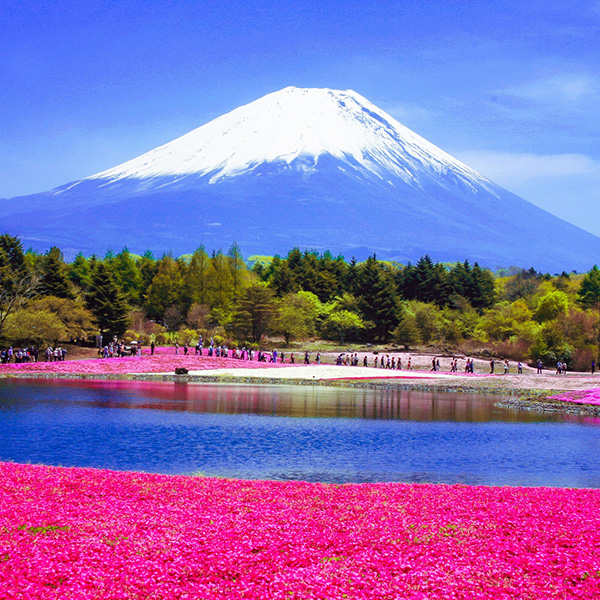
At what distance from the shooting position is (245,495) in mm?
13961

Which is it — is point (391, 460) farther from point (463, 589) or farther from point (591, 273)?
point (591, 273)

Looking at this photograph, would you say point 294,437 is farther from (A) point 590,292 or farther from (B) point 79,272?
(B) point 79,272

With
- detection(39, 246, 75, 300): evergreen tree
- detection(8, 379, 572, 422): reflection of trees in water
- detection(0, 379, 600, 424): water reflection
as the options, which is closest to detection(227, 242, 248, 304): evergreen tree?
detection(39, 246, 75, 300): evergreen tree

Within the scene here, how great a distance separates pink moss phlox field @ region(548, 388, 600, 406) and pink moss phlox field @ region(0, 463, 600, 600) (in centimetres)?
2984

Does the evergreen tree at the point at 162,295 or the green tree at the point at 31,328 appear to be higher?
the evergreen tree at the point at 162,295

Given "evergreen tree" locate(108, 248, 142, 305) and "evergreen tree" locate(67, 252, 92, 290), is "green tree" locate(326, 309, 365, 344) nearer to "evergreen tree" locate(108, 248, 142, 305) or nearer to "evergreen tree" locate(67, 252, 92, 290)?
"evergreen tree" locate(108, 248, 142, 305)

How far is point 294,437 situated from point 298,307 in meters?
66.7

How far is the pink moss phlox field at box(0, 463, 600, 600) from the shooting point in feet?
28.2

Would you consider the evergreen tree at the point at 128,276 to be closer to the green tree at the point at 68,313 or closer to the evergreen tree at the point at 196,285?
the evergreen tree at the point at 196,285

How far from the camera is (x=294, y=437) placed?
26.7m

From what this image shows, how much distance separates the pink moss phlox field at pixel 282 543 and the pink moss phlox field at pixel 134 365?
39606 mm

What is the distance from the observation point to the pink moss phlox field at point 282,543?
8.61m

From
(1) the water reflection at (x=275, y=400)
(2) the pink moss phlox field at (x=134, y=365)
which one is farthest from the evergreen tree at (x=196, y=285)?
(1) the water reflection at (x=275, y=400)

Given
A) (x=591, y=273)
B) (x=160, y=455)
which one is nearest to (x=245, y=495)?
(x=160, y=455)
